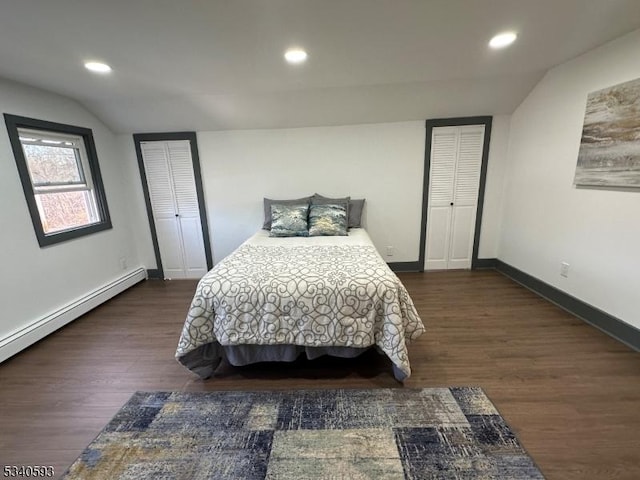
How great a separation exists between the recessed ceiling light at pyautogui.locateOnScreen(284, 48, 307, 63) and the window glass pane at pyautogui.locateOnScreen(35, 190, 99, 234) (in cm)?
264

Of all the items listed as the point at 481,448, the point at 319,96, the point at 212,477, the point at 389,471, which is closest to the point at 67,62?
the point at 319,96

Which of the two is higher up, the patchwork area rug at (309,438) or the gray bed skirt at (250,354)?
the gray bed skirt at (250,354)

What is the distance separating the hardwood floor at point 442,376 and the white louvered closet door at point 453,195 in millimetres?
997

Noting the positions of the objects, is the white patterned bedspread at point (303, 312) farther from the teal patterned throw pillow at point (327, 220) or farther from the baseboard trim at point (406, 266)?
the baseboard trim at point (406, 266)

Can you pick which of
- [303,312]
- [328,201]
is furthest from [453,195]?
[303,312]

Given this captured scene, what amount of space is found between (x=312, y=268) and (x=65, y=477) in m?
1.61

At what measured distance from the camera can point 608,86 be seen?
213 cm

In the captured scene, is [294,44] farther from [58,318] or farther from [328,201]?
[58,318]

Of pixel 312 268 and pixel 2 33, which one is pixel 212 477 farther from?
pixel 2 33

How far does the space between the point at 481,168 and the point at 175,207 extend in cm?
403

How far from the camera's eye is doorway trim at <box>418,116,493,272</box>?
3.32 m

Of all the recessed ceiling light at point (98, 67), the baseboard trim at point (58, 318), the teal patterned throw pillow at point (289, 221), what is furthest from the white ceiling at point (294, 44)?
the baseboard trim at point (58, 318)

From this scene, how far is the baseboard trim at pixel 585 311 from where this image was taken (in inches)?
81.4

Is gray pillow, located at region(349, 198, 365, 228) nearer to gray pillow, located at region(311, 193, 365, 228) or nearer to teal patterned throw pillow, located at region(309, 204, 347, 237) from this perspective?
gray pillow, located at region(311, 193, 365, 228)
